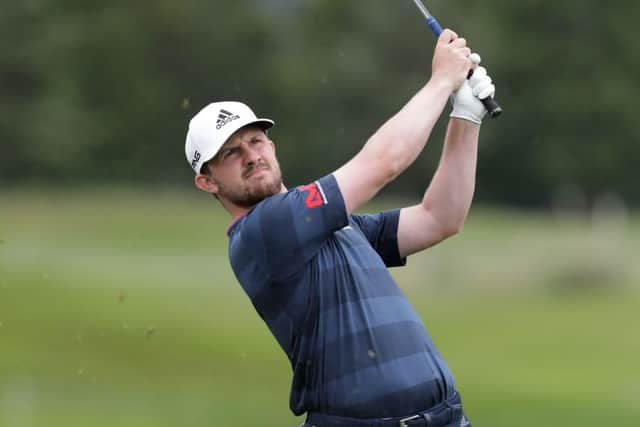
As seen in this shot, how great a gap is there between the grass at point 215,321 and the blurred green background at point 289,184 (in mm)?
82

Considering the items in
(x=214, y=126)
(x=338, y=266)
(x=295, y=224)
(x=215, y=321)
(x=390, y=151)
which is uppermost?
(x=215, y=321)

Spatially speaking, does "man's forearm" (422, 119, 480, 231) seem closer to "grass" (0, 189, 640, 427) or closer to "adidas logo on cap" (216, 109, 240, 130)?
"adidas logo on cap" (216, 109, 240, 130)

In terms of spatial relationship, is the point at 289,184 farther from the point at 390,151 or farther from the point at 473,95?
the point at 390,151

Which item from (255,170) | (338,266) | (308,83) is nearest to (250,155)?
(255,170)

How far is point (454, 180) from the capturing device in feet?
20.6

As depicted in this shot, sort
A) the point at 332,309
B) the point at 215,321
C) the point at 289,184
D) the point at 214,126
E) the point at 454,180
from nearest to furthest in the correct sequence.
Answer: the point at 332,309
the point at 214,126
the point at 454,180
the point at 215,321
the point at 289,184

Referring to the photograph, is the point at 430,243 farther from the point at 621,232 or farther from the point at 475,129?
the point at 621,232

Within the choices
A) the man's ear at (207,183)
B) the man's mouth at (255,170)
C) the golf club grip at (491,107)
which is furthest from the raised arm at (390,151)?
the man's ear at (207,183)

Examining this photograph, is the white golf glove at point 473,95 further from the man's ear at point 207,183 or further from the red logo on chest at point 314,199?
the man's ear at point 207,183

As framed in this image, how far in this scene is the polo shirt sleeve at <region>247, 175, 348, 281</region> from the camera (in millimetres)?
5469

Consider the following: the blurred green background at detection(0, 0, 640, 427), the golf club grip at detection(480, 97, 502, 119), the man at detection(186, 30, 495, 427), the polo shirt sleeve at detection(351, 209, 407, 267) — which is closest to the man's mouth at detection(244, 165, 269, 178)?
the man at detection(186, 30, 495, 427)

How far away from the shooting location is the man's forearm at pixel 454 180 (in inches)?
244

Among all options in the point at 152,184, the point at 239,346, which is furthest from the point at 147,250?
the point at 152,184

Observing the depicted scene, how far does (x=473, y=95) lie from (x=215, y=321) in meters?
21.7
